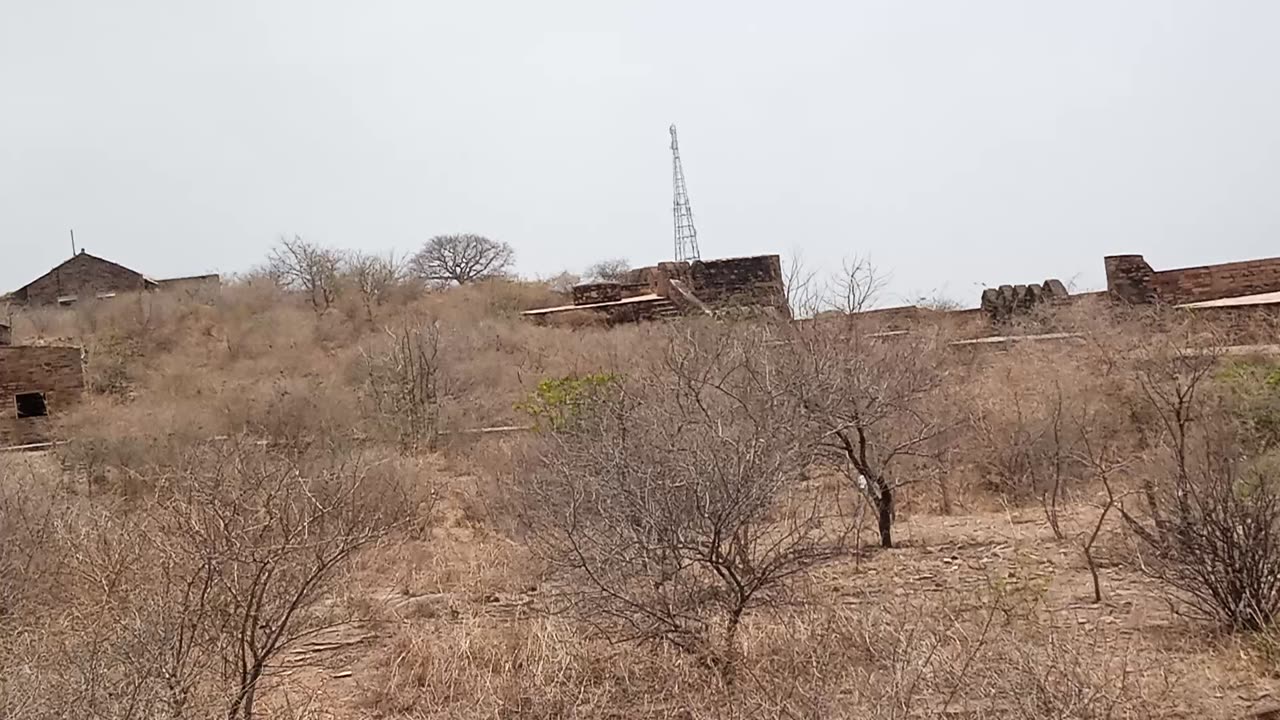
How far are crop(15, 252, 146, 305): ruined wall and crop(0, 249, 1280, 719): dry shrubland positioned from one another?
66.5 feet

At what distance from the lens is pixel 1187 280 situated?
18312 millimetres

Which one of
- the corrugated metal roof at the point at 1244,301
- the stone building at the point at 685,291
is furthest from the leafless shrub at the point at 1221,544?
the stone building at the point at 685,291

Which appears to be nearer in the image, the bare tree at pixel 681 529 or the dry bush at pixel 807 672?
the dry bush at pixel 807 672

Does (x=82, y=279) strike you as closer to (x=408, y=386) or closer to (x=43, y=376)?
(x=43, y=376)

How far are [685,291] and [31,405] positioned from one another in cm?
1099

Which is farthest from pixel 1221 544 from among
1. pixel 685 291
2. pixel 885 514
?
pixel 685 291

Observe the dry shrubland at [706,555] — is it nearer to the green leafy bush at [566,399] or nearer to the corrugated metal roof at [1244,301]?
the green leafy bush at [566,399]

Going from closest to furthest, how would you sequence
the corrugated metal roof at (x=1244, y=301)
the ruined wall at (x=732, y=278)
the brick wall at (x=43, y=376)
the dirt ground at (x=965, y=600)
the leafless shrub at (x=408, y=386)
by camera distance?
the dirt ground at (x=965, y=600), the leafless shrub at (x=408, y=386), the corrugated metal roof at (x=1244, y=301), the brick wall at (x=43, y=376), the ruined wall at (x=732, y=278)

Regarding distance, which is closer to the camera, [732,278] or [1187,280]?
[1187,280]

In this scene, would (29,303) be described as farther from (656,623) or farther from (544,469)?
(656,623)

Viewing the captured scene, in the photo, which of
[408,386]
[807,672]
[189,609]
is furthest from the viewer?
[408,386]

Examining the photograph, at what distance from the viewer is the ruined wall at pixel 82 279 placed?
101ft

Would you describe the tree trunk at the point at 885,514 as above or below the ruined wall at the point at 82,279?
below

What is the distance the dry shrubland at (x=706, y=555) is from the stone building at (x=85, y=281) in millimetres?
19783
